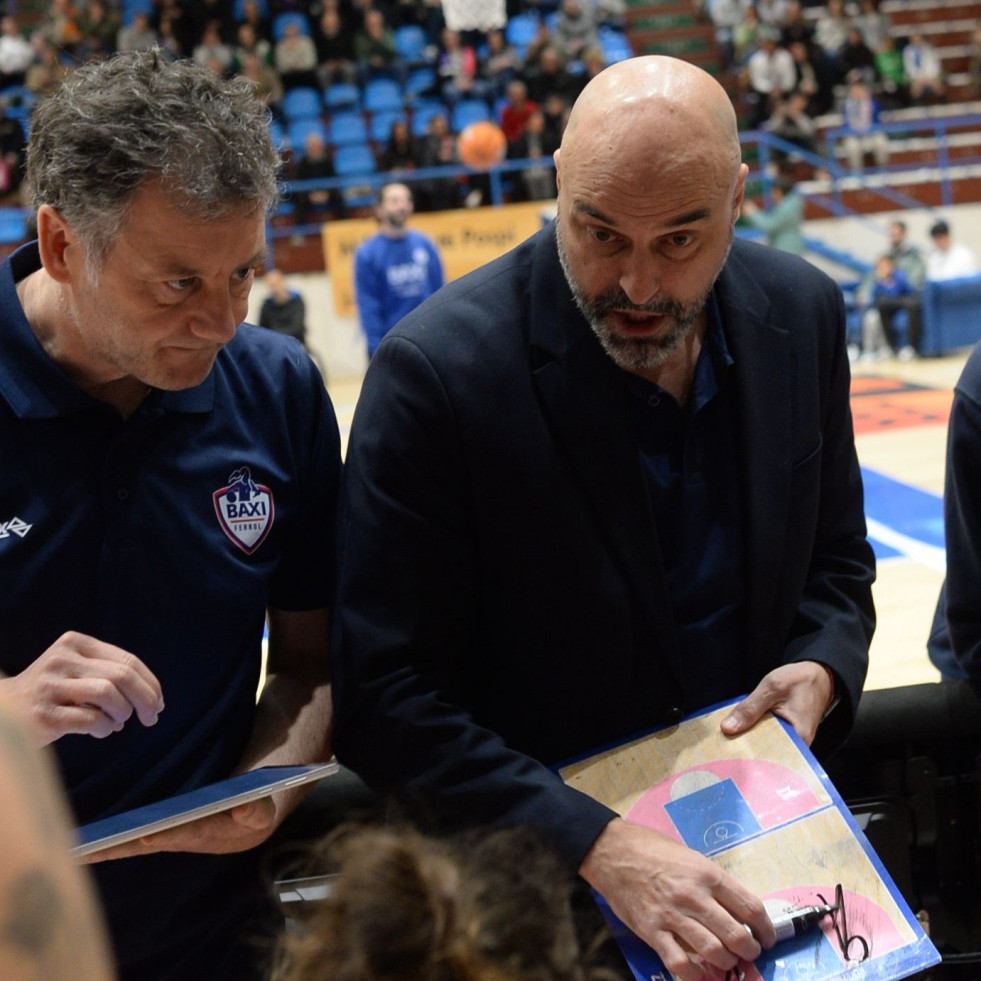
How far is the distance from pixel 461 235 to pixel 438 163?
1017 millimetres

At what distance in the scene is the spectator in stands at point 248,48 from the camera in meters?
14.5

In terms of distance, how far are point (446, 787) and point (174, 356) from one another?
61 centimetres

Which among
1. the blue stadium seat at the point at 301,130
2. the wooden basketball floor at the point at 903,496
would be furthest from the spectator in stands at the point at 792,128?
the blue stadium seat at the point at 301,130

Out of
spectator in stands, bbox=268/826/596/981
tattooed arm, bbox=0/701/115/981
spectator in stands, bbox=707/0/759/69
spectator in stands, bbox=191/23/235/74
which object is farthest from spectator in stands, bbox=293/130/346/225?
tattooed arm, bbox=0/701/115/981

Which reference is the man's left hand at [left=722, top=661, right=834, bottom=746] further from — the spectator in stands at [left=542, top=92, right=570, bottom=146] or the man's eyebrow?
the spectator in stands at [left=542, top=92, right=570, bottom=146]

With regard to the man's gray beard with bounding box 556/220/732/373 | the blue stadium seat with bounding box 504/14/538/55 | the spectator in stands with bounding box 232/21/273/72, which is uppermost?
the spectator in stands with bounding box 232/21/273/72

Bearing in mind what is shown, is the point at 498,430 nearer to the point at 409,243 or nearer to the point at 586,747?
the point at 586,747

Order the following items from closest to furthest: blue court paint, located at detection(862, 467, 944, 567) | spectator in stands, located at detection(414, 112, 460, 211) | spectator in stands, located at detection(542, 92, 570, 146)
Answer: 1. blue court paint, located at detection(862, 467, 944, 567)
2. spectator in stands, located at detection(414, 112, 460, 211)
3. spectator in stands, located at detection(542, 92, 570, 146)

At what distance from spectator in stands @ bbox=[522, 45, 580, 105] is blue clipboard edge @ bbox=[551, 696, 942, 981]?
13.6 m

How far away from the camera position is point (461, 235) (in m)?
12.8

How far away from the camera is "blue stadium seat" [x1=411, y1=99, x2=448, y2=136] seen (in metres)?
14.6

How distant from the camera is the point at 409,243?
32.9 feet

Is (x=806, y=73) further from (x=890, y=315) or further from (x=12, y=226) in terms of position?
→ (x=12, y=226)

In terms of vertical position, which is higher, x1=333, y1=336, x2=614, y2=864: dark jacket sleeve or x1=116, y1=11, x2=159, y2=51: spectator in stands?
A: x1=116, y1=11, x2=159, y2=51: spectator in stands
